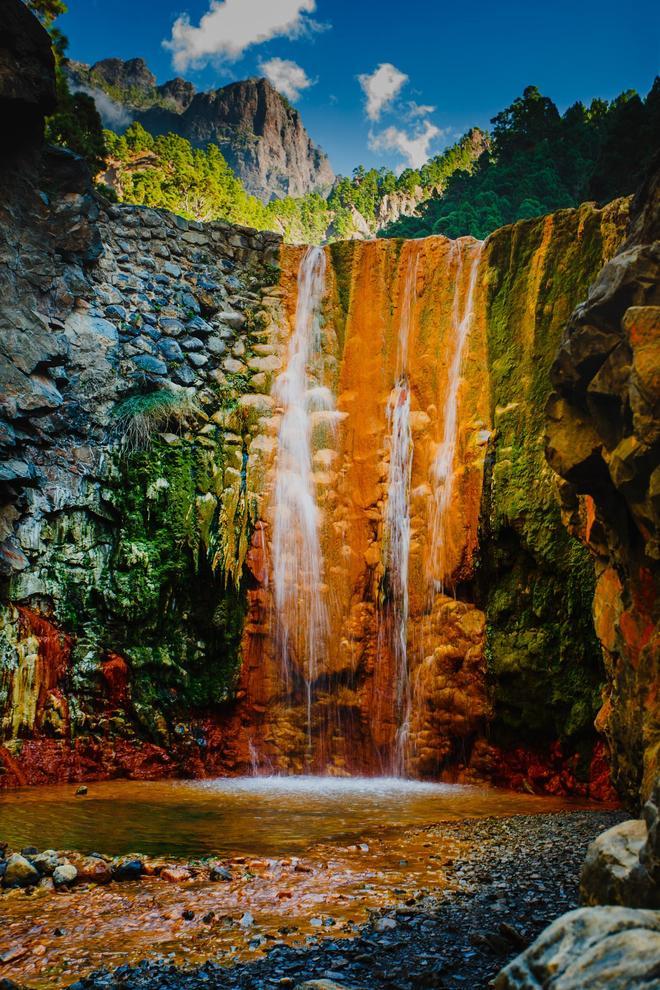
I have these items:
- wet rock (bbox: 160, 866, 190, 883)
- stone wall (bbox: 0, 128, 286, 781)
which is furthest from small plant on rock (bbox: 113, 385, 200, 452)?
wet rock (bbox: 160, 866, 190, 883)

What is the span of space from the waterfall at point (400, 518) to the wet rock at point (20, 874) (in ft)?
18.7

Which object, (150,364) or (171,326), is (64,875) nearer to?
(150,364)

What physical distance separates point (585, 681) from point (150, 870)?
5894 millimetres

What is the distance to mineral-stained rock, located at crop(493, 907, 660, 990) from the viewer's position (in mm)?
1972

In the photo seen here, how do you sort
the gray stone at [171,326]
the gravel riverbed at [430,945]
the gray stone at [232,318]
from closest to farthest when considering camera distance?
the gravel riverbed at [430,945] → the gray stone at [171,326] → the gray stone at [232,318]

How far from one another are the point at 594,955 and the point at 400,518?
850 cm

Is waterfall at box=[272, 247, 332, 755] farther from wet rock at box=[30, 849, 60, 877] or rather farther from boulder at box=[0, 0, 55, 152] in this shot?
wet rock at box=[30, 849, 60, 877]

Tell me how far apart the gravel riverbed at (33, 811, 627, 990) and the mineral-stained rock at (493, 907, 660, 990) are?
3.32 ft

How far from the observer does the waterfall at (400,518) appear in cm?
971

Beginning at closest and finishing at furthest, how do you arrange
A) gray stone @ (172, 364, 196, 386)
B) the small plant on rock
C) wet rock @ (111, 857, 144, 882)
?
wet rock @ (111, 857, 144, 882) → the small plant on rock → gray stone @ (172, 364, 196, 386)

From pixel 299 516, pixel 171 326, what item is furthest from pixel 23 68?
pixel 299 516

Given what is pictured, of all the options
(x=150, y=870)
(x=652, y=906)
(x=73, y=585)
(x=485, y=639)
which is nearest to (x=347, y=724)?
(x=485, y=639)

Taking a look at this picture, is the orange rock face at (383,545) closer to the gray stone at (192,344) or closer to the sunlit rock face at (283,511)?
the sunlit rock face at (283,511)

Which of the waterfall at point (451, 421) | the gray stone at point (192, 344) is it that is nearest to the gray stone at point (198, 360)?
A: the gray stone at point (192, 344)
